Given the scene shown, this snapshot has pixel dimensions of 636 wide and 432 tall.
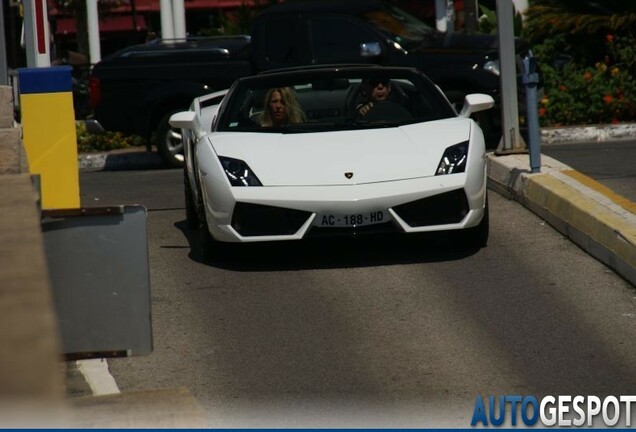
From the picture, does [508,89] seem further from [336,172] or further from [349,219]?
[349,219]

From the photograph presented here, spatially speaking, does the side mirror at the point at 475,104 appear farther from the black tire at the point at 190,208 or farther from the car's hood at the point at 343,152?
the black tire at the point at 190,208

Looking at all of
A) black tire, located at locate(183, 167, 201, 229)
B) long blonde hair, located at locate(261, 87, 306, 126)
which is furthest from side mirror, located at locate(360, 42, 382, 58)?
long blonde hair, located at locate(261, 87, 306, 126)

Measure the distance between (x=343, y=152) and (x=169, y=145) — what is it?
7.00 m

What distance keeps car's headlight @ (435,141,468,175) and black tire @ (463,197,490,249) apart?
1.35 ft

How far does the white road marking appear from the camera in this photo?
605 cm

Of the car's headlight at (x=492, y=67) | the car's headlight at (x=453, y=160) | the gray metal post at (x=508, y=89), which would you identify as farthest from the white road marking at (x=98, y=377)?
the car's headlight at (x=492, y=67)

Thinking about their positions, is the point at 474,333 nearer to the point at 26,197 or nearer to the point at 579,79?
the point at 26,197

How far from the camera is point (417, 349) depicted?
672cm

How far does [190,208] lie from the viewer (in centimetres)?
1059

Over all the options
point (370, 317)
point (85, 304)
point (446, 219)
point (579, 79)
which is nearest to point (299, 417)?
point (85, 304)

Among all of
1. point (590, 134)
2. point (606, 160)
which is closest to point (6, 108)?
point (606, 160)

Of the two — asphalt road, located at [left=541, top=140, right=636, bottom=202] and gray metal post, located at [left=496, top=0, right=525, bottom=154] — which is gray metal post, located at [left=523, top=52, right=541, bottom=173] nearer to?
asphalt road, located at [left=541, top=140, right=636, bottom=202]

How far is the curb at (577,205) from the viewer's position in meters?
8.32

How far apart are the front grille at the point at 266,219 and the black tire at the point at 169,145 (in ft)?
22.8
